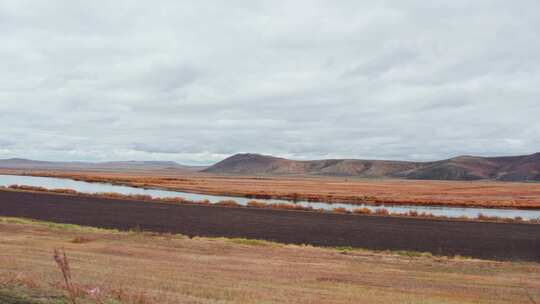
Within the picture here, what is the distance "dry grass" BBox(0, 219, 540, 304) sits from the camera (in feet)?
35.3

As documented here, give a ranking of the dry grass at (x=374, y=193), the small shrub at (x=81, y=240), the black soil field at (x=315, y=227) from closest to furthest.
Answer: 1. the small shrub at (x=81, y=240)
2. the black soil field at (x=315, y=227)
3. the dry grass at (x=374, y=193)

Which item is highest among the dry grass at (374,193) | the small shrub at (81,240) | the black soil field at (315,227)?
the dry grass at (374,193)

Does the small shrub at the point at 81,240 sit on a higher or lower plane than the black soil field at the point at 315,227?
higher

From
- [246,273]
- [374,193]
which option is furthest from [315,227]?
[374,193]

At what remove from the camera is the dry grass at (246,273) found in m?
10.8

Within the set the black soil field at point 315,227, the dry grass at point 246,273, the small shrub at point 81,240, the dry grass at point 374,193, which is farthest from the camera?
the dry grass at point 374,193

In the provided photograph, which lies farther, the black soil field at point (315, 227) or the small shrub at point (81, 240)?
the black soil field at point (315, 227)

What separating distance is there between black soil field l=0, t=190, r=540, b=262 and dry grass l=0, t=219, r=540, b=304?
5.22 metres

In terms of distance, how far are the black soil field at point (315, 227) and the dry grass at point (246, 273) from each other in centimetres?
522

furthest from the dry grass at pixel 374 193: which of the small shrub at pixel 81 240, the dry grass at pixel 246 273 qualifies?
the small shrub at pixel 81 240

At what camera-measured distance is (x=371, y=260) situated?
19969 millimetres

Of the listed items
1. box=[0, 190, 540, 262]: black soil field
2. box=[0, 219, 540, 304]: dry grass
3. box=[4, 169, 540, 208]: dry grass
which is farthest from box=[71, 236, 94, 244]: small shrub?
box=[4, 169, 540, 208]: dry grass

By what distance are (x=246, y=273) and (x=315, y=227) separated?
20314 mm

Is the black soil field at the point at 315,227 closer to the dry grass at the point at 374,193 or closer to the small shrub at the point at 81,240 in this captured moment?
the small shrub at the point at 81,240
